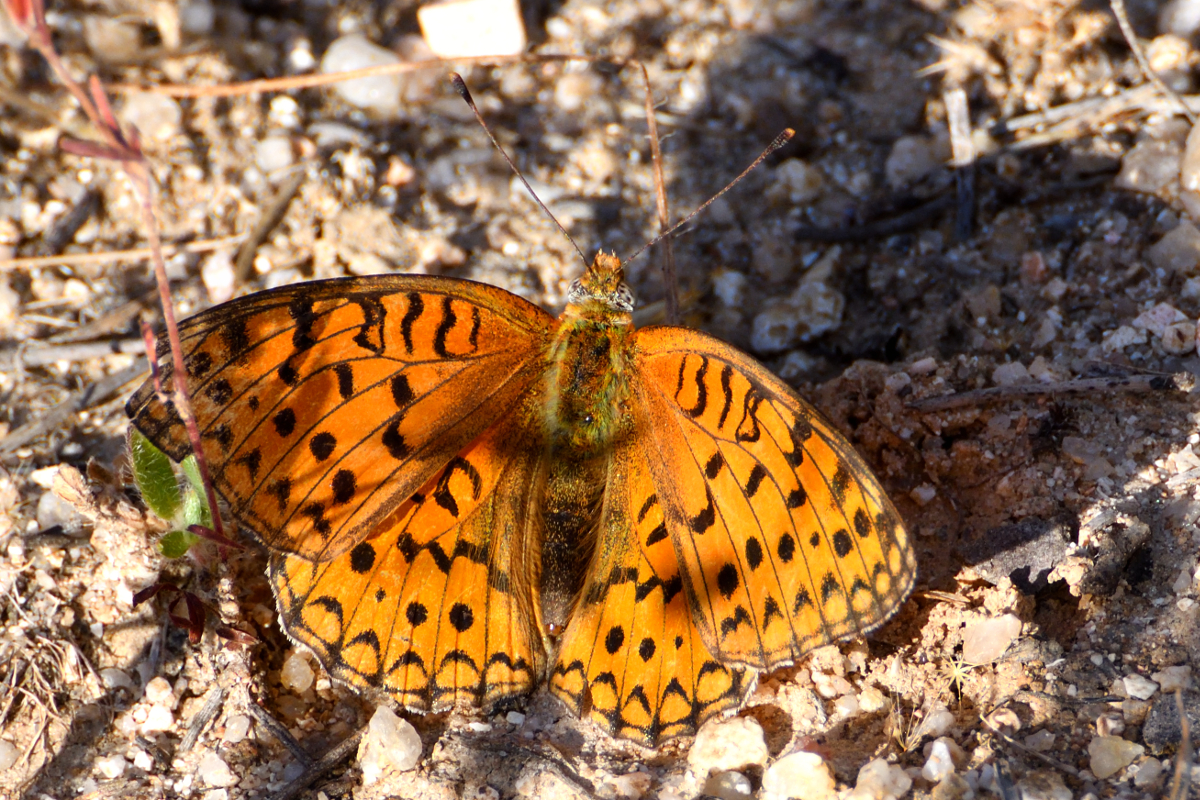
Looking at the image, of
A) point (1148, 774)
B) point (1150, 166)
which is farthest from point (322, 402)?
point (1150, 166)

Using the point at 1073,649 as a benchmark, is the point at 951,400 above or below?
above

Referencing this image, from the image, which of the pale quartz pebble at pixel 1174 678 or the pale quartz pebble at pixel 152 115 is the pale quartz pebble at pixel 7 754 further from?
the pale quartz pebble at pixel 1174 678

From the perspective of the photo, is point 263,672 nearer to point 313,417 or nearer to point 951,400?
point 313,417

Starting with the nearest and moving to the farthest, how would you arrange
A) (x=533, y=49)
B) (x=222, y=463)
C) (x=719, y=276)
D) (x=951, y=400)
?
(x=222, y=463) < (x=951, y=400) < (x=719, y=276) < (x=533, y=49)

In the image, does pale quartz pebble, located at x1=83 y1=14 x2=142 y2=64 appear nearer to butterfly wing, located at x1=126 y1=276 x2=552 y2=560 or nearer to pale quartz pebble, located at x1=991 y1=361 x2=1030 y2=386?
butterfly wing, located at x1=126 y1=276 x2=552 y2=560

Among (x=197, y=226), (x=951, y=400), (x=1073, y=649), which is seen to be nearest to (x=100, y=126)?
(x=197, y=226)

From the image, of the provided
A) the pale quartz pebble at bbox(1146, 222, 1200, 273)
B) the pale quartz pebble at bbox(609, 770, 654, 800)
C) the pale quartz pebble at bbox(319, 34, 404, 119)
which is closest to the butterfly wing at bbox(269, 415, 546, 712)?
the pale quartz pebble at bbox(609, 770, 654, 800)

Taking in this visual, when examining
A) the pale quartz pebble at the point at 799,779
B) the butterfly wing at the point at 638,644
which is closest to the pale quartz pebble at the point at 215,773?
the butterfly wing at the point at 638,644
